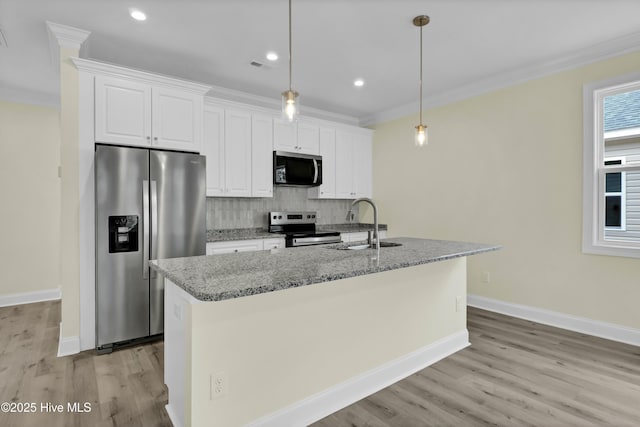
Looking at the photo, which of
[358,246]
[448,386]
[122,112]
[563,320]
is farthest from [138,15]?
[563,320]

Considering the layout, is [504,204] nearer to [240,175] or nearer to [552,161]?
[552,161]

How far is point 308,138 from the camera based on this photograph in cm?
469

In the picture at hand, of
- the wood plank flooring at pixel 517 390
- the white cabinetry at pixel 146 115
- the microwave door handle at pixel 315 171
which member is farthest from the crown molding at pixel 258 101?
the wood plank flooring at pixel 517 390

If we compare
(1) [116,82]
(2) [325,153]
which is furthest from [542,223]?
(1) [116,82]

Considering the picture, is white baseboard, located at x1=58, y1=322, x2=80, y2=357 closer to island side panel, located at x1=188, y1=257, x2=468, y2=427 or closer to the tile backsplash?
the tile backsplash

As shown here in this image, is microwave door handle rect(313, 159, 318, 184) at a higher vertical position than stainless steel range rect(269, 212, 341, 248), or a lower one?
higher

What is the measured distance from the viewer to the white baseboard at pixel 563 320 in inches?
120

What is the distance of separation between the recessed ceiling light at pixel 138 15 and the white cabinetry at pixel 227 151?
1203mm

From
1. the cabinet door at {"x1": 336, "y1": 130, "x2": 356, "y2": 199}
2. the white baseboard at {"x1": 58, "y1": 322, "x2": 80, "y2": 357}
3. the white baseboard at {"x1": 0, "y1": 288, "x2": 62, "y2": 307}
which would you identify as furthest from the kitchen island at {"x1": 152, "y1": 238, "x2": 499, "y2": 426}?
the white baseboard at {"x1": 0, "y1": 288, "x2": 62, "y2": 307}

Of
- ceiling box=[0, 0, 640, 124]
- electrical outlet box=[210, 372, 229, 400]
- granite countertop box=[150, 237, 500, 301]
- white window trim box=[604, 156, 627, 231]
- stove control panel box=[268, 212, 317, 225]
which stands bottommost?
electrical outlet box=[210, 372, 229, 400]

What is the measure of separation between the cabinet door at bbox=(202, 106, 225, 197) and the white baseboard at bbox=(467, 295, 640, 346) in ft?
10.8

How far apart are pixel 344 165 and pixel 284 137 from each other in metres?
1.09

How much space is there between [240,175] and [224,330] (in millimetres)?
2700

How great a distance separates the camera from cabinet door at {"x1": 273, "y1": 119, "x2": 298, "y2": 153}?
14.3 ft
